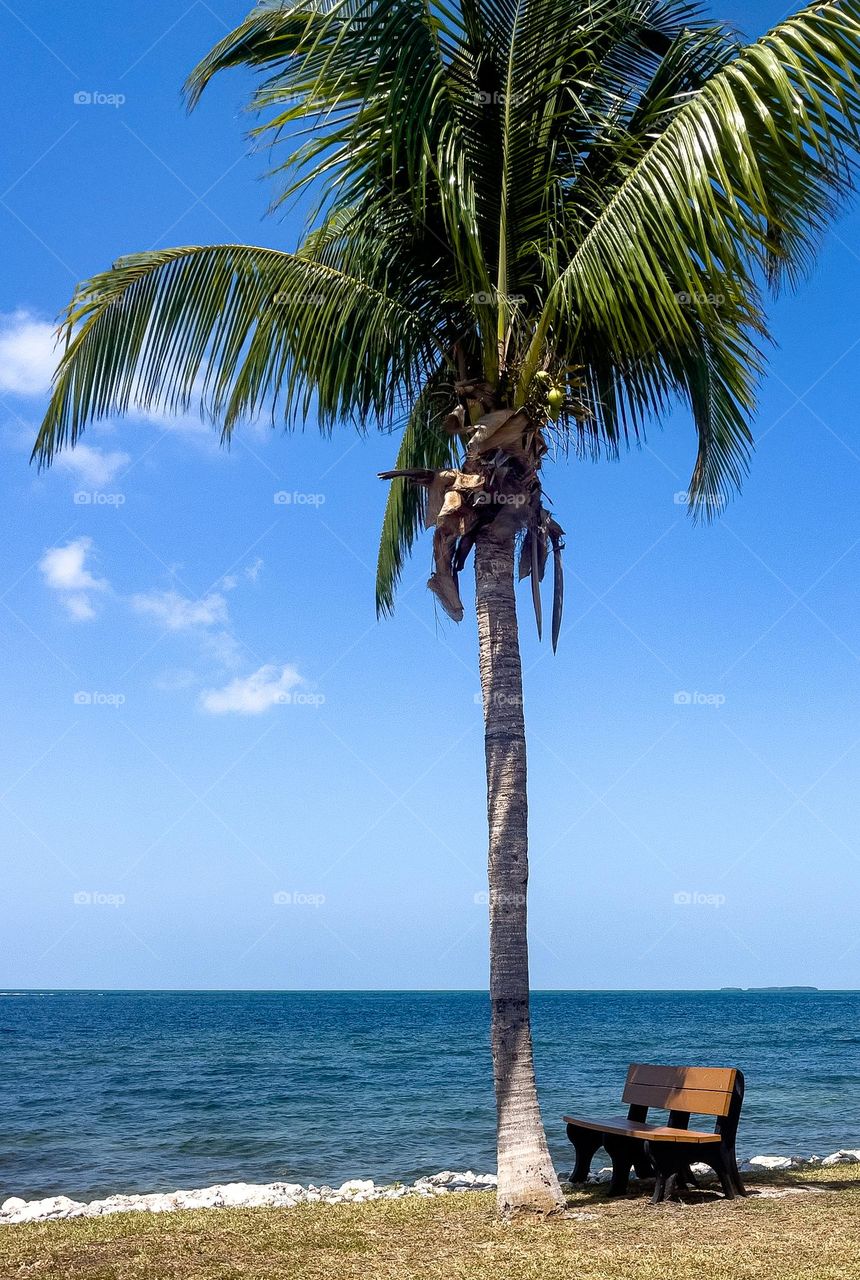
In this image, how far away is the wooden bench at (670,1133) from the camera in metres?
7.39

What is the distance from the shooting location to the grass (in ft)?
18.9

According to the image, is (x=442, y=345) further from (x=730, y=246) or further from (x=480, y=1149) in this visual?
(x=480, y=1149)

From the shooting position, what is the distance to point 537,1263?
5.87 meters

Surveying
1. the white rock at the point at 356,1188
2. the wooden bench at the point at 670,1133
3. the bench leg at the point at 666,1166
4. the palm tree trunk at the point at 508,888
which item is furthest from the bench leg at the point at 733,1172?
the white rock at the point at 356,1188

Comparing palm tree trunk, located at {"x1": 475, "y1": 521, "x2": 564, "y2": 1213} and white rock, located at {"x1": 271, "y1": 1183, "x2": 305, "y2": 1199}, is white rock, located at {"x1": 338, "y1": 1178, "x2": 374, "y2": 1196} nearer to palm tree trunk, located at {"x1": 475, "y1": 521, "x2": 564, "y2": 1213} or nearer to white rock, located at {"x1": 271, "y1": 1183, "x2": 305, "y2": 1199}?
white rock, located at {"x1": 271, "y1": 1183, "x2": 305, "y2": 1199}

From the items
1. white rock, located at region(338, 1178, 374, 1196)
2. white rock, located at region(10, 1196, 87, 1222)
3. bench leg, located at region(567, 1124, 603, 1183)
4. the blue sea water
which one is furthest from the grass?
the blue sea water

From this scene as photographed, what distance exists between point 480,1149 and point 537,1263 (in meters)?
10.9

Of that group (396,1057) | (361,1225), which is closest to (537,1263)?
(361,1225)

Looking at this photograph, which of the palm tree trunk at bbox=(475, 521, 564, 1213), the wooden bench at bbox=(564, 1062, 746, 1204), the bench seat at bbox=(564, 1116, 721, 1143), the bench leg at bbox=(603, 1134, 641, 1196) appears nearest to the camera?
the palm tree trunk at bbox=(475, 521, 564, 1213)

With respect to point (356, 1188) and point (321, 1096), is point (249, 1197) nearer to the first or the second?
point (356, 1188)

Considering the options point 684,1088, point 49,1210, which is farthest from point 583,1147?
point 49,1210

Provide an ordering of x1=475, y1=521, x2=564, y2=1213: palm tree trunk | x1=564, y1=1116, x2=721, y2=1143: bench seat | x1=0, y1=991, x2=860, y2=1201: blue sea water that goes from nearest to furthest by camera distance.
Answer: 1. x1=475, y1=521, x2=564, y2=1213: palm tree trunk
2. x1=564, y1=1116, x2=721, y2=1143: bench seat
3. x1=0, y1=991, x2=860, y2=1201: blue sea water

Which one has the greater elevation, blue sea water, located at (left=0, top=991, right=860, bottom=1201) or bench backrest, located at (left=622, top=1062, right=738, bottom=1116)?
bench backrest, located at (left=622, top=1062, right=738, bottom=1116)

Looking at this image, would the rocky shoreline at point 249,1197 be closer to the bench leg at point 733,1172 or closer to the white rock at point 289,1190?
the white rock at point 289,1190
